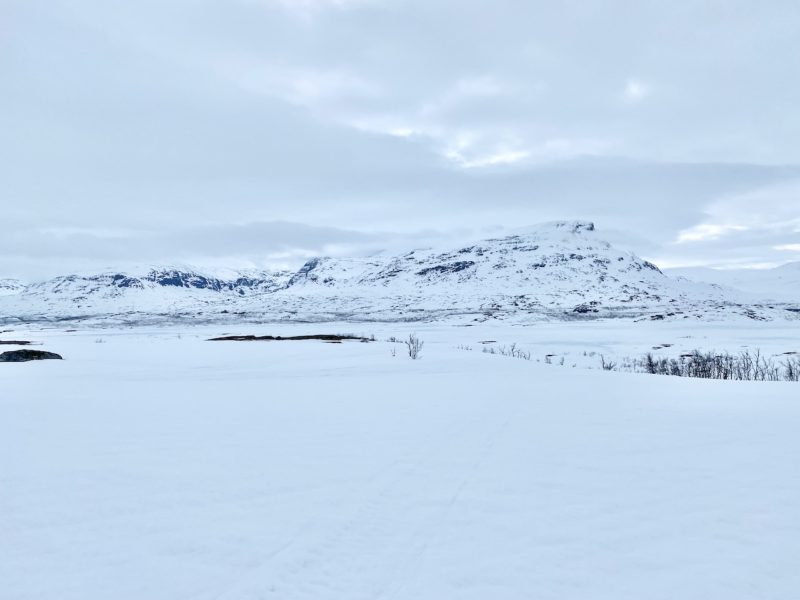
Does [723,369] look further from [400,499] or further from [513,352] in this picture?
[400,499]

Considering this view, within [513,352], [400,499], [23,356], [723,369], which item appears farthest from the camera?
[513,352]

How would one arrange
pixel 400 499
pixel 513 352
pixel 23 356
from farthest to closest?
1. pixel 513 352
2. pixel 23 356
3. pixel 400 499

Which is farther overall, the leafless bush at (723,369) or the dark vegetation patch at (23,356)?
the dark vegetation patch at (23,356)

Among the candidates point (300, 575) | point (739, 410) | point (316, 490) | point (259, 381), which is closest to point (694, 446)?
point (739, 410)

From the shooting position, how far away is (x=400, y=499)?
3.64 meters

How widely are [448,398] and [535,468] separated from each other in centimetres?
375

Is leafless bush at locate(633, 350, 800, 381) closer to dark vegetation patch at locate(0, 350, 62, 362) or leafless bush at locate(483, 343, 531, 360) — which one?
leafless bush at locate(483, 343, 531, 360)

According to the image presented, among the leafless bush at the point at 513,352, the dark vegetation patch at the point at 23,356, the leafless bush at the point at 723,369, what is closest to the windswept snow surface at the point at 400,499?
the leafless bush at the point at 723,369

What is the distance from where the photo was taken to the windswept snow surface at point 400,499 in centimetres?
257

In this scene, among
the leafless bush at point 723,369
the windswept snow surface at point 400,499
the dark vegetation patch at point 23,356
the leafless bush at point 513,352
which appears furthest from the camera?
the leafless bush at point 513,352

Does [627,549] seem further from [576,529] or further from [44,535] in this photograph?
[44,535]

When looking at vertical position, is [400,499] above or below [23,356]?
above

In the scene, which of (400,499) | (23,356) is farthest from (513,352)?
(400,499)

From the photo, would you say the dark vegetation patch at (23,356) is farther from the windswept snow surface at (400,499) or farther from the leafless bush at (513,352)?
the leafless bush at (513,352)
